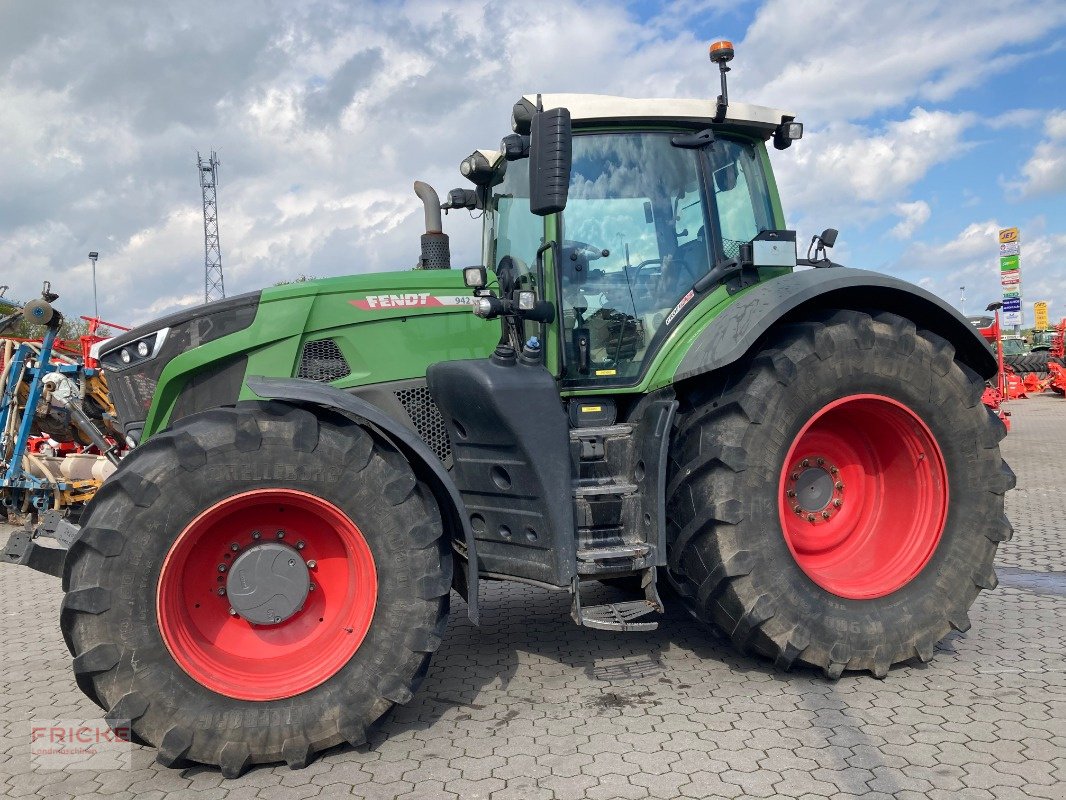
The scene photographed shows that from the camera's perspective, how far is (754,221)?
4668mm

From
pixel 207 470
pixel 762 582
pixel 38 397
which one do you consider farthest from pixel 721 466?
pixel 38 397

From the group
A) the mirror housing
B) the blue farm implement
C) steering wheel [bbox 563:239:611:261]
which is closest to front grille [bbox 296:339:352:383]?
the mirror housing

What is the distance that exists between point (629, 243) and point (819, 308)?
997mm

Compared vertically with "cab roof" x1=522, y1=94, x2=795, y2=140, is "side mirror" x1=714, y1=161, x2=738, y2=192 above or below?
below

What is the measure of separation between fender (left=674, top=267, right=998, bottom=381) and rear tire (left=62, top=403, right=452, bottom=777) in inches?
58.2

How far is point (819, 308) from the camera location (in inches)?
166

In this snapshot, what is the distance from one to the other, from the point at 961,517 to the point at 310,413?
318 cm

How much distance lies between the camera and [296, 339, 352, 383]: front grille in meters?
4.02

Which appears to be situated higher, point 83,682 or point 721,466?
point 721,466

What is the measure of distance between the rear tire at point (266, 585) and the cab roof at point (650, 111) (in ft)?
6.17

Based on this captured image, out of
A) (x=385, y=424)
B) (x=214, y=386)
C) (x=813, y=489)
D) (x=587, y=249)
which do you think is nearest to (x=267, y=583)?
Result: (x=385, y=424)

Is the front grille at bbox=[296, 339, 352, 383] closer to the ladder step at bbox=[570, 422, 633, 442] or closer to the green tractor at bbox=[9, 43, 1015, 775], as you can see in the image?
the green tractor at bbox=[9, 43, 1015, 775]

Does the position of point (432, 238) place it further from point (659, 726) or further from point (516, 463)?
point (659, 726)

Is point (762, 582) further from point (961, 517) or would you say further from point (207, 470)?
point (207, 470)
